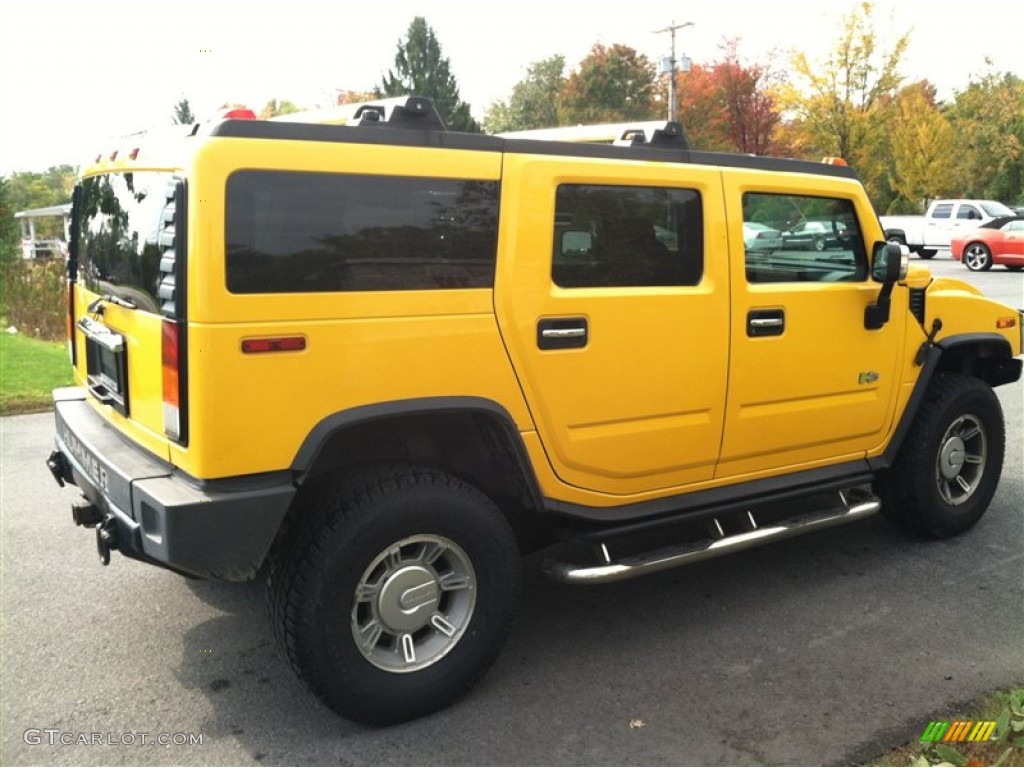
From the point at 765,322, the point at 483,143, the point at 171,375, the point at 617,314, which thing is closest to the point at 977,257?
the point at 765,322

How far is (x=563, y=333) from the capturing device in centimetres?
343

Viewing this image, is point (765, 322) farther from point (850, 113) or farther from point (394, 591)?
point (850, 113)

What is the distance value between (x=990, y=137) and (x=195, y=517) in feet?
134

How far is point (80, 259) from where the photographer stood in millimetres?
4211

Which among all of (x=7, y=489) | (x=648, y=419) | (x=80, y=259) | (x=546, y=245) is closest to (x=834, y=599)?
(x=648, y=419)

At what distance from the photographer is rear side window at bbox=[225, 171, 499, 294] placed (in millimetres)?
2865

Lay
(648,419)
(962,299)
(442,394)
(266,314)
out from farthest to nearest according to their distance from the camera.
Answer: (962,299), (648,419), (442,394), (266,314)

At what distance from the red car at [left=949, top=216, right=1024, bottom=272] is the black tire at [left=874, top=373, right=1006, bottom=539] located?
20237 millimetres

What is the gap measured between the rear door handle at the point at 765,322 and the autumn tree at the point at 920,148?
34.0 metres

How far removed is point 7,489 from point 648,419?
439 centimetres

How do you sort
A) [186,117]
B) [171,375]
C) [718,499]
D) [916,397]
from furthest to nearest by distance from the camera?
[186,117]
[916,397]
[718,499]
[171,375]

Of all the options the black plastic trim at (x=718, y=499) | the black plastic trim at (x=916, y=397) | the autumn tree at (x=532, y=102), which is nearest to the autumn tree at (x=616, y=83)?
the autumn tree at (x=532, y=102)

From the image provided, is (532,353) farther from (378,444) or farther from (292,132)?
(292,132)

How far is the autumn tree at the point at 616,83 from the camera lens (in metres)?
50.4
